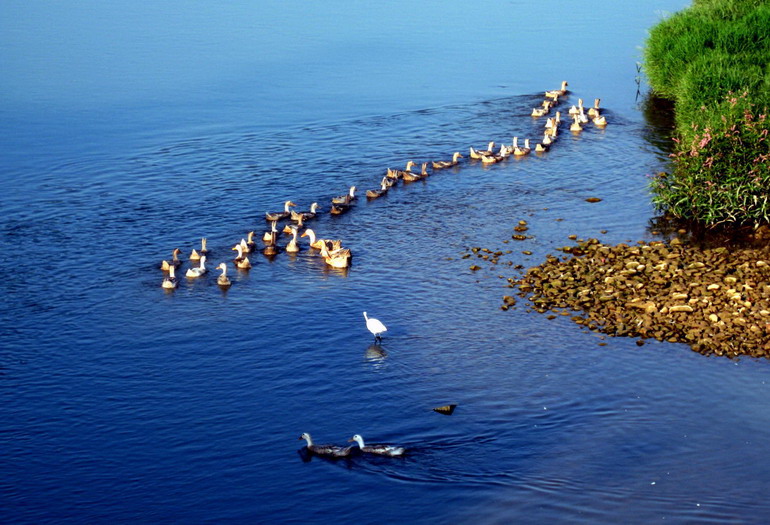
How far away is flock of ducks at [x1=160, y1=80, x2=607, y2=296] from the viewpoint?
113ft

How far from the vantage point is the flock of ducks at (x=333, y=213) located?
113ft

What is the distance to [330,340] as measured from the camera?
29219 millimetres

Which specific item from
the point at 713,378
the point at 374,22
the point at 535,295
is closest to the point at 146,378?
the point at 535,295

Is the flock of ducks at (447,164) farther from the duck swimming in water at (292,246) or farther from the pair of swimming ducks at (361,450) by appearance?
the duck swimming in water at (292,246)

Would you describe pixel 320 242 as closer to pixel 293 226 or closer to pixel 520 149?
pixel 293 226

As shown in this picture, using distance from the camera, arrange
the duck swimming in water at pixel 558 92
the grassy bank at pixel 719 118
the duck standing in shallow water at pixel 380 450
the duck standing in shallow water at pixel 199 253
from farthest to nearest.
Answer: the duck swimming in water at pixel 558 92 < the grassy bank at pixel 719 118 < the duck standing in shallow water at pixel 199 253 < the duck standing in shallow water at pixel 380 450

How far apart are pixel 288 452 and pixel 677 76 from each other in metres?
38.1

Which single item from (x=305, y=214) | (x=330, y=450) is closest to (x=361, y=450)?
(x=330, y=450)

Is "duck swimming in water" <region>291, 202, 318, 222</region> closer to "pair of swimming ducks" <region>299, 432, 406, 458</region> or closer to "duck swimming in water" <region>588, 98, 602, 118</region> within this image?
"pair of swimming ducks" <region>299, 432, 406, 458</region>

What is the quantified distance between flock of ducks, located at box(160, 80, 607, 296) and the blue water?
0.51 m

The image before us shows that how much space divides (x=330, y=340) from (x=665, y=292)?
33.5ft

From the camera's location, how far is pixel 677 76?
176 ft

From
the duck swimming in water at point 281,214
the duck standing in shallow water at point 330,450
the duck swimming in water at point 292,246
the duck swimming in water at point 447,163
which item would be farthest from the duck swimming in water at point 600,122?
the duck standing in shallow water at point 330,450

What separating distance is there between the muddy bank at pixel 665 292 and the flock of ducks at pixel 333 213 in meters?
7.83
